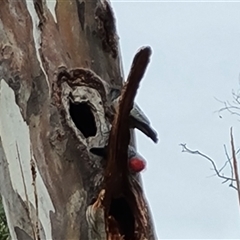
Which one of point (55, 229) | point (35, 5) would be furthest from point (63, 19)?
point (55, 229)

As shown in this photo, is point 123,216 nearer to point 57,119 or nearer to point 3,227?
point 57,119

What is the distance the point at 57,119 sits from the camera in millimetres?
961

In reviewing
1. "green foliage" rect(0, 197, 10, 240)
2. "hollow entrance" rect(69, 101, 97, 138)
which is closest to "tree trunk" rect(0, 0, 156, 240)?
"hollow entrance" rect(69, 101, 97, 138)

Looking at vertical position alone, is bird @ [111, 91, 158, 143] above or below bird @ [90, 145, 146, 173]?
above

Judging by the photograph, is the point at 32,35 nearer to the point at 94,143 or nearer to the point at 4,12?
the point at 4,12

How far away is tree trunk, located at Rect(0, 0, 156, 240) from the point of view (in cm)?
93

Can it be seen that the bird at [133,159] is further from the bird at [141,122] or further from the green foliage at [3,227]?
the green foliage at [3,227]

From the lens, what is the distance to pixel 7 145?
3.28ft

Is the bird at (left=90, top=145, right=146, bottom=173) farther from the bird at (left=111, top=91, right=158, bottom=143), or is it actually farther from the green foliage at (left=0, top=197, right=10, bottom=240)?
the green foliage at (left=0, top=197, right=10, bottom=240)

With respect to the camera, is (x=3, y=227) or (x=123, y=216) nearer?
(x=123, y=216)

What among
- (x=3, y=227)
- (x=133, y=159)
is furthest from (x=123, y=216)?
(x=3, y=227)

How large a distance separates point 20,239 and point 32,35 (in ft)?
0.88

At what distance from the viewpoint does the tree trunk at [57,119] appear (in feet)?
3.05

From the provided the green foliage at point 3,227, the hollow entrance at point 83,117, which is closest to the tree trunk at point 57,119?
the hollow entrance at point 83,117
